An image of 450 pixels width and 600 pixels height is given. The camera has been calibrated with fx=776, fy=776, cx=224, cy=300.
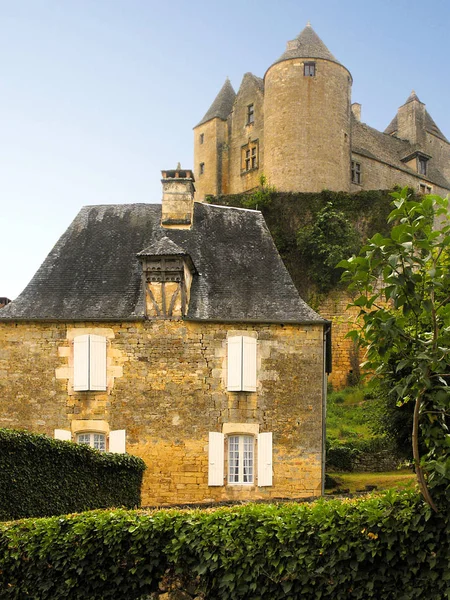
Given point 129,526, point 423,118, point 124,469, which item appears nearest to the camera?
point 129,526

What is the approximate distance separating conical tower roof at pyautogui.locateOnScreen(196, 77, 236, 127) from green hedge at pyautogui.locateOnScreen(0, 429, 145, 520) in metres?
31.7

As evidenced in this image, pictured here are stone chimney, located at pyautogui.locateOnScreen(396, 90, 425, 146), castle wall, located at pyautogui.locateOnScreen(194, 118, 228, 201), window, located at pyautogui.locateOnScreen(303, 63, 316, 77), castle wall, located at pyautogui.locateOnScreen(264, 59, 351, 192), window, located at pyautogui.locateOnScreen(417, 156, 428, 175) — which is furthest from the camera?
stone chimney, located at pyautogui.locateOnScreen(396, 90, 425, 146)

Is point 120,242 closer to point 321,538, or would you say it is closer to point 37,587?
point 37,587

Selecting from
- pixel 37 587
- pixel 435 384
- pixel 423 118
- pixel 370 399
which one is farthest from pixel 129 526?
pixel 423 118

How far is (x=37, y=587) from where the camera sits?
29.6 ft

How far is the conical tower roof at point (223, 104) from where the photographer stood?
44031 mm

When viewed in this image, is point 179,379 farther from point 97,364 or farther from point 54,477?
point 54,477

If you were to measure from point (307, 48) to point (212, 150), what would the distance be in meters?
8.33

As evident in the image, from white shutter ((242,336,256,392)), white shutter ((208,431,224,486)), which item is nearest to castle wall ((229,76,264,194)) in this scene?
white shutter ((242,336,256,392))

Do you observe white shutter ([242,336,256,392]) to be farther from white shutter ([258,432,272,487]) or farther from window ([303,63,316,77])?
window ([303,63,316,77])

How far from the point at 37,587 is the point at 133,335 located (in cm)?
880

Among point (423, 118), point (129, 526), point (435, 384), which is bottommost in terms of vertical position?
point (129, 526)

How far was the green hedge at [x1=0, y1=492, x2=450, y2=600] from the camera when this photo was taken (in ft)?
23.7

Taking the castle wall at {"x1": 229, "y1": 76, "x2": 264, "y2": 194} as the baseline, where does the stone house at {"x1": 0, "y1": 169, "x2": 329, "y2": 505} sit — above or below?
below
